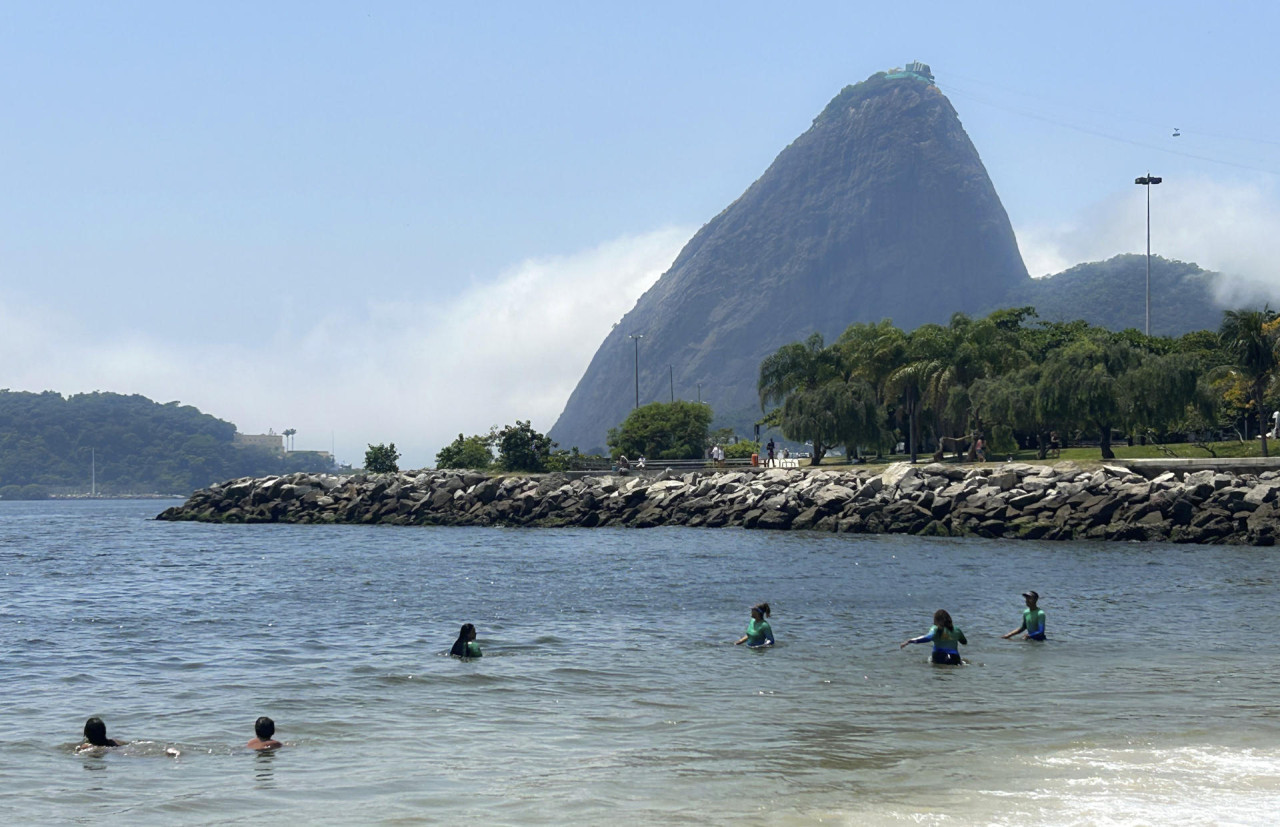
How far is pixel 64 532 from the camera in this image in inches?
3051

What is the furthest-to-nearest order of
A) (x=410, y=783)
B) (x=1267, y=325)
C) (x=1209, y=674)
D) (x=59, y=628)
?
(x=1267, y=325)
(x=59, y=628)
(x=1209, y=674)
(x=410, y=783)

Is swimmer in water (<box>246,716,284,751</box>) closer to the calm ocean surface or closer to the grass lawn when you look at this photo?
the calm ocean surface

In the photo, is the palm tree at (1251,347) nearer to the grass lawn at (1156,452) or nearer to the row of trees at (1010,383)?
the row of trees at (1010,383)

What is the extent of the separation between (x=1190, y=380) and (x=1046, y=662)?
42.7m

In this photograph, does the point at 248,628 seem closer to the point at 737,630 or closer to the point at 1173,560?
the point at 737,630

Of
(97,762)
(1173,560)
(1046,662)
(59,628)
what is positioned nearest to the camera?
(97,762)

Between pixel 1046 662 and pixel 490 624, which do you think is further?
pixel 490 624

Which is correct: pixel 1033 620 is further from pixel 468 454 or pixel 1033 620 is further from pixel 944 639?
pixel 468 454

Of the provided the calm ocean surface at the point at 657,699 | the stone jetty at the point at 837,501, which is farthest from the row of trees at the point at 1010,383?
the calm ocean surface at the point at 657,699

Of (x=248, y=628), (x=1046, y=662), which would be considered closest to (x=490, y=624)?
(x=248, y=628)

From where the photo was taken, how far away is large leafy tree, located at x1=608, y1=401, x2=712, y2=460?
304 ft

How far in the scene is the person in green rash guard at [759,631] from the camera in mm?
21609

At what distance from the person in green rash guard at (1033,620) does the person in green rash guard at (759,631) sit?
4510 millimetres

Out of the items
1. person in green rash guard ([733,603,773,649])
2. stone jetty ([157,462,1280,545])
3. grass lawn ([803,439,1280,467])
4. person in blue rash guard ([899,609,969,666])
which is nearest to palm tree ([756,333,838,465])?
grass lawn ([803,439,1280,467])
